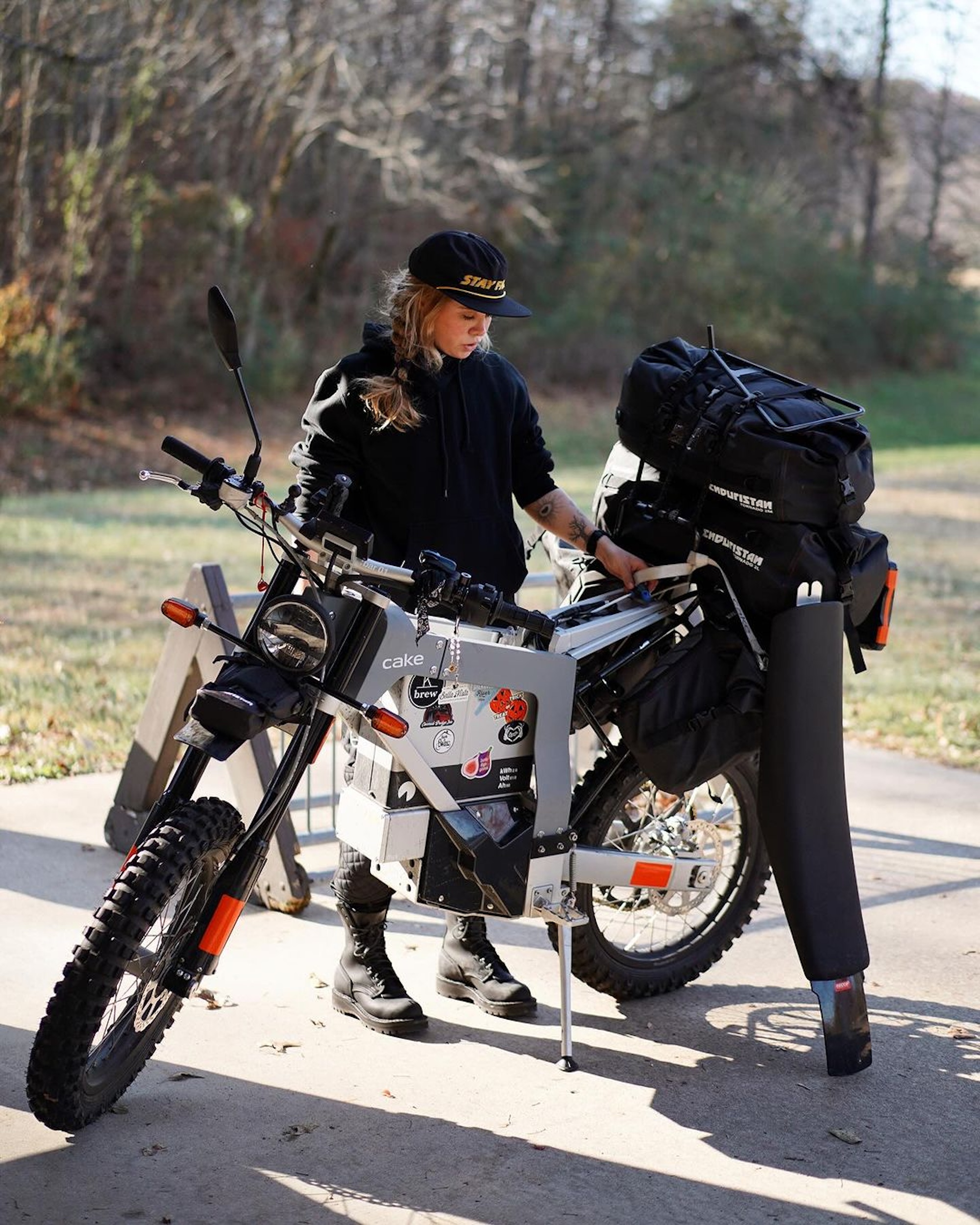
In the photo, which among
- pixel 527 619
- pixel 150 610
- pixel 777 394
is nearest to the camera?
pixel 527 619

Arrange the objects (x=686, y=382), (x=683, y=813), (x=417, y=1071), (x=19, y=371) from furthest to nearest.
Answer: (x=19, y=371)
(x=683, y=813)
(x=686, y=382)
(x=417, y=1071)

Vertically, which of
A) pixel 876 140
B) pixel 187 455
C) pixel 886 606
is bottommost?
pixel 886 606

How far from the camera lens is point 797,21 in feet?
104

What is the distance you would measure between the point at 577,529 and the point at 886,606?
84 centimetres

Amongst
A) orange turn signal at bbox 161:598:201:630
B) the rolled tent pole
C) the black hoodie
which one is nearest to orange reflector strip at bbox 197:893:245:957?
orange turn signal at bbox 161:598:201:630

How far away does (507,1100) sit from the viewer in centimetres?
343

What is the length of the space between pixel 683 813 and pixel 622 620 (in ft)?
2.09

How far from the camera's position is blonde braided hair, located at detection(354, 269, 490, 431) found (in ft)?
11.6

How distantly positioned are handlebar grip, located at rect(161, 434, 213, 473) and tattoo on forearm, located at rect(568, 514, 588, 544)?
1.30 metres

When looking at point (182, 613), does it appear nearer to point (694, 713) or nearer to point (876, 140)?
point (694, 713)

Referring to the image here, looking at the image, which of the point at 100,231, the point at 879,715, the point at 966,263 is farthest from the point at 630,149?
the point at 879,715

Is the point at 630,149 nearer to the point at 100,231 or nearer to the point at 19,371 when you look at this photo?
the point at 100,231

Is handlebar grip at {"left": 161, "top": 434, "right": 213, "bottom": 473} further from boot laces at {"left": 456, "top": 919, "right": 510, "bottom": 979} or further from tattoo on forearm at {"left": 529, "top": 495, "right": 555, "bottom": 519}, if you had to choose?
boot laces at {"left": 456, "top": 919, "right": 510, "bottom": 979}

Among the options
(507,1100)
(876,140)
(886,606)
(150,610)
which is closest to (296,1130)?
(507,1100)
